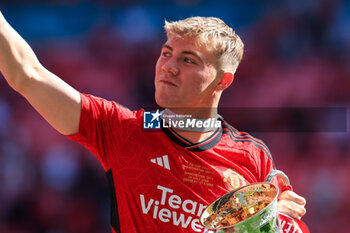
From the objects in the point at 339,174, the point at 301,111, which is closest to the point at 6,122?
the point at 301,111

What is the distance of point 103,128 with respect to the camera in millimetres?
2426

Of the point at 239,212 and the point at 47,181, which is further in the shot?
the point at 47,181

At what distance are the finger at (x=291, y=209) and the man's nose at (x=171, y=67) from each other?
2.89 ft

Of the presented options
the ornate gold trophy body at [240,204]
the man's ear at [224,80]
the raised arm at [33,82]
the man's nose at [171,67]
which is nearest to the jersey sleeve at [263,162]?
the man's ear at [224,80]

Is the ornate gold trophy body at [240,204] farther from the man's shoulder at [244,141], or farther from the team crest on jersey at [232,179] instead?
the man's shoulder at [244,141]

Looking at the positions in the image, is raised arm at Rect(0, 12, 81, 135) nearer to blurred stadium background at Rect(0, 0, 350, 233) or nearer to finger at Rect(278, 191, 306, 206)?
finger at Rect(278, 191, 306, 206)

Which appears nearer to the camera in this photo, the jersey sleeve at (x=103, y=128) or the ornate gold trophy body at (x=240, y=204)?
the ornate gold trophy body at (x=240, y=204)

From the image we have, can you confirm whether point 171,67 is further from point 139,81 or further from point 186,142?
point 139,81

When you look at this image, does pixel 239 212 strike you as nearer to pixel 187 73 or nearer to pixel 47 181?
pixel 187 73

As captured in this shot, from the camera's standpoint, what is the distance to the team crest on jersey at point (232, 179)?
251cm

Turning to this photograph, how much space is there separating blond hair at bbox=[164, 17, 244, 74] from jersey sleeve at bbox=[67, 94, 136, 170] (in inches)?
22.1

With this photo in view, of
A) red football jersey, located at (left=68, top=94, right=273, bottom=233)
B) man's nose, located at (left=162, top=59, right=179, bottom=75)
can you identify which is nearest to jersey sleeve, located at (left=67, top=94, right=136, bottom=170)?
red football jersey, located at (left=68, top=94, right=273, bottom=233)

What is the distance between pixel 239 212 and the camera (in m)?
2.13

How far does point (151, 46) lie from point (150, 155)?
12.8ft
